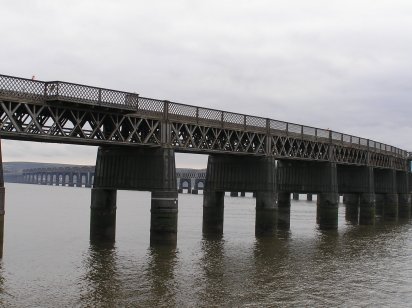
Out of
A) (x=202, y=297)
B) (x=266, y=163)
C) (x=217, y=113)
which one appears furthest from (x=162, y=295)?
(x=266, y=163)

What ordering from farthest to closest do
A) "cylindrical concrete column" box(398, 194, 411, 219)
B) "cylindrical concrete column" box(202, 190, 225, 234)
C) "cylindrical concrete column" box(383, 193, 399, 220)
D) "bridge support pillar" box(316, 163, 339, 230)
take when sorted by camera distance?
"cylindrical concrete column" box(398, 194, 411, 219) < "cylindrical concrete column" box(383, 193, 399, 220) < "bridge support pillar" box(316, 163, 339, 230) < "cylindrical concrete column" box(202, 190, 225, 234)

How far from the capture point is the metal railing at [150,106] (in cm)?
3353

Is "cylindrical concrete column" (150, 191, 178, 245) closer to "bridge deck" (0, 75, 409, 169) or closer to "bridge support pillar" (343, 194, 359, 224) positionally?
"bridge deck" (0, 75, 409, 169)

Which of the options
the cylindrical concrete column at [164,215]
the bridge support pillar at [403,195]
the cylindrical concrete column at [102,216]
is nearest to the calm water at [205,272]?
the cylindrical concrete column at [164,215]

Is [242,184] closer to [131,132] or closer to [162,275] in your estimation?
[131,132]

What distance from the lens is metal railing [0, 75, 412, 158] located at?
110ft

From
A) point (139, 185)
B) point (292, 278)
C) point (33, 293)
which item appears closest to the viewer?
point (33, 293)

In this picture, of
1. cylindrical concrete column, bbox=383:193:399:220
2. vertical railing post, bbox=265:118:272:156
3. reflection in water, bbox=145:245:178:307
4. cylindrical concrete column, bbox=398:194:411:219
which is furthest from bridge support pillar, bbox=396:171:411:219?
reflection in water, bbox=145:245:178:307

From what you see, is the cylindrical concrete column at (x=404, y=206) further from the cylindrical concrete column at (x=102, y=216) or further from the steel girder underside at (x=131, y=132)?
the cylindrical concrete column at (x=102, y=216)

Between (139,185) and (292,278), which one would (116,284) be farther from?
(139,185)

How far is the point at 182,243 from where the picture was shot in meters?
46.2

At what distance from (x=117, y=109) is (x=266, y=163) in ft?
63.2

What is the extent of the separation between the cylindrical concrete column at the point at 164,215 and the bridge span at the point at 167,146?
74 millimetres

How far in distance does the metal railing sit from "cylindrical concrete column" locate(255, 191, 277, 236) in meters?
6.35
